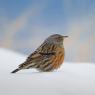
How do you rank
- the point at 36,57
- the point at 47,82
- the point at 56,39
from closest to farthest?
the point at 47,82 → the point at 36,57 → the point at 56,39

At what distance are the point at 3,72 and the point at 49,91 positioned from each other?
779 mm

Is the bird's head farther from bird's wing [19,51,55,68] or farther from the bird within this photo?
bird's wing [19,51,55,68]

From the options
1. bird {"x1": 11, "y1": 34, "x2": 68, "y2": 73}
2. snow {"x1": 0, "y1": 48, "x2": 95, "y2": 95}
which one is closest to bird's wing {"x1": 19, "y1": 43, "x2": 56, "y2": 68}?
bird {"x1": 11, "y1": 34, "x2": 68, "y2": 73}

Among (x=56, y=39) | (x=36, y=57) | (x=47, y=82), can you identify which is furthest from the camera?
(x=56, y=39)

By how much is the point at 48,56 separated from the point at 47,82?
79 cm

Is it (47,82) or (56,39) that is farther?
(56,39)

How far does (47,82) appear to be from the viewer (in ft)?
15.6

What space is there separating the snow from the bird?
8 centimetres

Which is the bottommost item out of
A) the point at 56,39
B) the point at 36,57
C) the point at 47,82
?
the point at 47,82

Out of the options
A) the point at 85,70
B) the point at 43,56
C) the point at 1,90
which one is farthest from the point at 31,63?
the point at 1,90

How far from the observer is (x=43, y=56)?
553 cm

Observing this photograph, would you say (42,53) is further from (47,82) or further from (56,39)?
(47,82)

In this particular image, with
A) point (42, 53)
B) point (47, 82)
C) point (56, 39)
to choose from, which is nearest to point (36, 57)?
point (42, 53)

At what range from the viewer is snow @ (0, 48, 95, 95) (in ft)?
14.9
